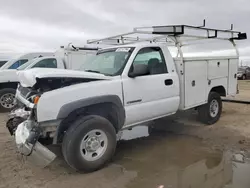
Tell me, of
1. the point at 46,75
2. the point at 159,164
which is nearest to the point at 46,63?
the point at 46,75

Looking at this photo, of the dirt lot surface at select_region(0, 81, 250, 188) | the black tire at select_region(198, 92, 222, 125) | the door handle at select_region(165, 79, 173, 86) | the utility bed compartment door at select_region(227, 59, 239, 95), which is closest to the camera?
the dirt lot surface at select_region(0, 81, 250, 188)

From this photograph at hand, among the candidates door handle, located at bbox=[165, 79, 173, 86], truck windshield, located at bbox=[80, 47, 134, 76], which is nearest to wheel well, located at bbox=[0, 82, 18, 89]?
truck windshield, located at bbox=[80, 47, 134, 76]

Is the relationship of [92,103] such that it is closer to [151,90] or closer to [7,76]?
[151,90]

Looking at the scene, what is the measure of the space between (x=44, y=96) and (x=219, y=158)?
122 inches

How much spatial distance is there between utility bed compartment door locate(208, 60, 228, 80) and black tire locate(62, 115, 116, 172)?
3.36m

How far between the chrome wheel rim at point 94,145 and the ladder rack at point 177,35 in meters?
2.47

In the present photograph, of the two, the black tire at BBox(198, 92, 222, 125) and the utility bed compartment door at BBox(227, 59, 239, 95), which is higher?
the utility bed compartment door at BBox(227, 59, 239, 95)

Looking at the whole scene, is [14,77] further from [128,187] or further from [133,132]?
[128,187]

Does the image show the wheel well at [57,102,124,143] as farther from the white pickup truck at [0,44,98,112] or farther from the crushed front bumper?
the white pickup truck at [0,44,98,112]

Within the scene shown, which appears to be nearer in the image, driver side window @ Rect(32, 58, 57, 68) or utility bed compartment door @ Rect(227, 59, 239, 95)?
utility bed compartment door @ Rect(227, 59, 239, 95)

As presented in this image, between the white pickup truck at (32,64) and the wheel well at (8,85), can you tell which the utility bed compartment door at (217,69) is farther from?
the wheel well at (8,85)

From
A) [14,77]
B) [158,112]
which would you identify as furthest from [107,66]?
[14,77]

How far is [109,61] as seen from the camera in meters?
5.38

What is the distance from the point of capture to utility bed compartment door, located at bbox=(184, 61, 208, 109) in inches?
237
